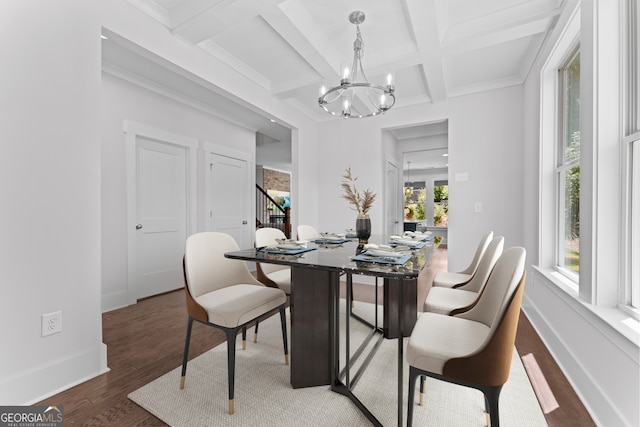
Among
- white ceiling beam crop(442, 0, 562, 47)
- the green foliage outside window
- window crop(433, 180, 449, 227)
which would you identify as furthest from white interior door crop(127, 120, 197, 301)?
window crop(433, 180, 449, 227)

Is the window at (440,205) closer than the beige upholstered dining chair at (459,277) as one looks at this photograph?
No

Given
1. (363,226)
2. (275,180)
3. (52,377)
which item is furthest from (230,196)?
(275,180)

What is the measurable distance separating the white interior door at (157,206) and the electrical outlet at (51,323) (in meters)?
1.73

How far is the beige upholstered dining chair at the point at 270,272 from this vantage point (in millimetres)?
2197

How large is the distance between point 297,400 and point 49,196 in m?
1.85

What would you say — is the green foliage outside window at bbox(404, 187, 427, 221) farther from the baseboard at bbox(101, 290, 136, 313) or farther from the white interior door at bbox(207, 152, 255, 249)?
the baseboard at bbox(101, 290, 136, 313)

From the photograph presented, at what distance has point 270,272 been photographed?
7.88 ft

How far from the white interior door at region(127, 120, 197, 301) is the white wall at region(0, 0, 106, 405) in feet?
5.30

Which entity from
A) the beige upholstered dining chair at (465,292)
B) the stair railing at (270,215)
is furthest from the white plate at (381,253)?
the stair railing at (270,215)

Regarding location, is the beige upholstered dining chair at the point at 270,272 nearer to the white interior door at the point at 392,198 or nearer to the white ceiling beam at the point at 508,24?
the white ceiling beam at the point at 508,24

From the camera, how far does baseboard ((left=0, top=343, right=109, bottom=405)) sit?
150 cm

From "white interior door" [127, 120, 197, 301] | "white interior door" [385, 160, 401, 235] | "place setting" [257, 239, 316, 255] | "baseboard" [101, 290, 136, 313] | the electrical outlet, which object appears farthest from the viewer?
"white interior door" [385, 160, 401, 235]

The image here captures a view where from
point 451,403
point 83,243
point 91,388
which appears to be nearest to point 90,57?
point 83,243

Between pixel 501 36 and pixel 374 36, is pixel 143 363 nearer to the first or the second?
pixel 374 36
